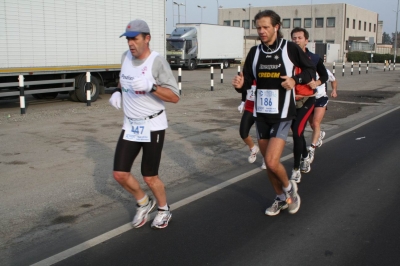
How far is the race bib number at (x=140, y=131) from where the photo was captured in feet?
14.8

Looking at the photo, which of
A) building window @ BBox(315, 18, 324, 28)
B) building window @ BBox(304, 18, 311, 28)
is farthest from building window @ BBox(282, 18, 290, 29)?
building window @ BBox(315, 18, 324, 28)

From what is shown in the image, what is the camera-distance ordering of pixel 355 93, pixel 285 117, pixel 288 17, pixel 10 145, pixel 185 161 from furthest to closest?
pixel 288 17
pixel 355 93
pixel 10 145
pixel 185 161
pixel 285 117

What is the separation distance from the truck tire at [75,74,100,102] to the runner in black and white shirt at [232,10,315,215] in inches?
453

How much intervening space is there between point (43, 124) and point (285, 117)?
7.74 m

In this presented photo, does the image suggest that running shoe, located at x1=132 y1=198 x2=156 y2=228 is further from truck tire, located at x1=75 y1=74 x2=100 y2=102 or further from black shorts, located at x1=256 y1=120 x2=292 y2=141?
truck tire, located at x1=75 y1=74 x2=100 y2=102

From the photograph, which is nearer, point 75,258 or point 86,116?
point 75,258

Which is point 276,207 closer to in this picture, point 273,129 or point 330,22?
point 273,129

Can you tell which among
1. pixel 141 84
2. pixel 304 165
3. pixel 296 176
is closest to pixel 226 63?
pixel 304 165

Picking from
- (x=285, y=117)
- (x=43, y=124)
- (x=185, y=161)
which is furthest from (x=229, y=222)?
(x=43, y=124)

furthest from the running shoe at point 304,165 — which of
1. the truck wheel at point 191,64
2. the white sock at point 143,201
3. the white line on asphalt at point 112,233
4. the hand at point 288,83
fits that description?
the truck wheel at point 191,64

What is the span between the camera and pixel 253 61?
5012 mm

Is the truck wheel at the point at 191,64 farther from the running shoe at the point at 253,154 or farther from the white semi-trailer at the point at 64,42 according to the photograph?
the running shoe at the point at 253,154

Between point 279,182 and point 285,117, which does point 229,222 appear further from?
point 285,117

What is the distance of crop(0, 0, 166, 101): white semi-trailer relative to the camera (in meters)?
13.5
